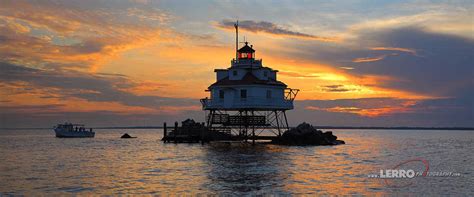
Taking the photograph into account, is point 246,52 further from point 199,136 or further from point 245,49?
point 199,136

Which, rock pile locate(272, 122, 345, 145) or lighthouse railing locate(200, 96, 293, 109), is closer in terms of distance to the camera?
lighthouse railing locate(200, 96, 293, 109)

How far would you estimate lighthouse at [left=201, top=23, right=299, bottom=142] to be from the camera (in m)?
58.8

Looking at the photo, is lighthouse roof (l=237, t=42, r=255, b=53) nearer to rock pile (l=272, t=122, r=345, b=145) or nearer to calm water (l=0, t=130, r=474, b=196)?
rock pile (l=272, t=122, r=345, b=145)

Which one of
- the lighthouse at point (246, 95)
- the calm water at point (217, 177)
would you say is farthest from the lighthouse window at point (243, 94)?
the calm water at point (217, 177)

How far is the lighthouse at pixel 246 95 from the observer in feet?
193

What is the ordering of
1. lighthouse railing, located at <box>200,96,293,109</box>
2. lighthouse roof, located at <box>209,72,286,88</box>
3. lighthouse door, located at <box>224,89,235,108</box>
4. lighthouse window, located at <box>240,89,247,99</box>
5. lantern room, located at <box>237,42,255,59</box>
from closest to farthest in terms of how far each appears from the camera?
lighthouse railing, located at <box>200,96,293,109</box>, lighthouse roof, located at <box>209,72,286,88</box>, lighthouse window, located at <box>240,89,247,99</box>, lighthouse door, located at <box>224,89,235,108</box>, lantern room, located at <box>237,42,255,59</box>

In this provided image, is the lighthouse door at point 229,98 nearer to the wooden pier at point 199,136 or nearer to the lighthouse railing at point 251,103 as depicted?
the lighthouse railing at point 251,103

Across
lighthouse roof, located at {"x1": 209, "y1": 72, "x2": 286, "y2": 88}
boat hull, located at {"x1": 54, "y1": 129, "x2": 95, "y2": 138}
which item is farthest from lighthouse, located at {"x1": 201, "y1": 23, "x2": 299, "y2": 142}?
boat hull, located at {"x1": 54, "y1": 129, "x2": 95, "y2": 138}

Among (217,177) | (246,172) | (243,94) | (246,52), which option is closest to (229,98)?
(243,94)

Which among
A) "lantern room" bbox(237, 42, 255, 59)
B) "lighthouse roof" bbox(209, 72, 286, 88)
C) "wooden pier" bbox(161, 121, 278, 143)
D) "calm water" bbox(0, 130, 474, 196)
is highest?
"lantern room" bbox(237, 42, 255, 59)

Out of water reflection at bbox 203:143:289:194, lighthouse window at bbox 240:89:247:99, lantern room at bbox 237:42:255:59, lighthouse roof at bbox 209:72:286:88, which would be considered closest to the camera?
water reflection at bbox 203:143:289:194

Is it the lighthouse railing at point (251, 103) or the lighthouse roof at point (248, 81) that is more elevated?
the lighthouse roof at point (248, 81)

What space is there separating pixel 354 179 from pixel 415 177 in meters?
4.24

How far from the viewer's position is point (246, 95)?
5881cm
